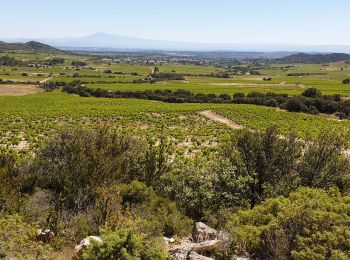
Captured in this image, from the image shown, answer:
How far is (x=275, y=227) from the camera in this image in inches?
492

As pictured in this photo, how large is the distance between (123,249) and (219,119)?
6453 cm

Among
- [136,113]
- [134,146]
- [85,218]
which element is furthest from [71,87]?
[85,218]

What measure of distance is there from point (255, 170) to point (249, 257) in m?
9.68

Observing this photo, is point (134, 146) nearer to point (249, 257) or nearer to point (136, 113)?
point (249, 257)

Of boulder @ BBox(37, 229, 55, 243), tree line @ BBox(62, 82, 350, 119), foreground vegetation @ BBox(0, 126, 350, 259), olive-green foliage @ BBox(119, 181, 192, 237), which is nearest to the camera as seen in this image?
foreground vegetation @ BBox(0, 126, 350, 259)

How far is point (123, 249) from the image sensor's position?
31.6 feet

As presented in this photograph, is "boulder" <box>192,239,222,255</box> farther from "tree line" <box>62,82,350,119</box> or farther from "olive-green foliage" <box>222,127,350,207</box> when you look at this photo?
"tree line" <box>62,82,350,119</box>

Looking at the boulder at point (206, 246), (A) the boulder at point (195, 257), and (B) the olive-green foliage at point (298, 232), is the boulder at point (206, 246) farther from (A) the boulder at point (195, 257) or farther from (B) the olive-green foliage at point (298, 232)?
(A) the boulder at point (195, 257)

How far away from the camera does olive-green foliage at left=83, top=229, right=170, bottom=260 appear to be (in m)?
9.70

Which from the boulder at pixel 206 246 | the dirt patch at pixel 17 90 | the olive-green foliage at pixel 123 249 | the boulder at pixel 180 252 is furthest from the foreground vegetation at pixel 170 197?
the dirt patch at pixel 17 90

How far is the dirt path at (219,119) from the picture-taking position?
65.9 m

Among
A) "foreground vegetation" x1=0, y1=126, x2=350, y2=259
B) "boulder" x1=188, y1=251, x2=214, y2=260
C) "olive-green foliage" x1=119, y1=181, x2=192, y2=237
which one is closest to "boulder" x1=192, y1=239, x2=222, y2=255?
"foreground vegetation" x1=0, y1=126, x2=350, y2=259

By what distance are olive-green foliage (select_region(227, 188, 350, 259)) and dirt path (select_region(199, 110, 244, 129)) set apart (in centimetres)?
5087

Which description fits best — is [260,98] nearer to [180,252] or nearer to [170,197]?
[170,197]
